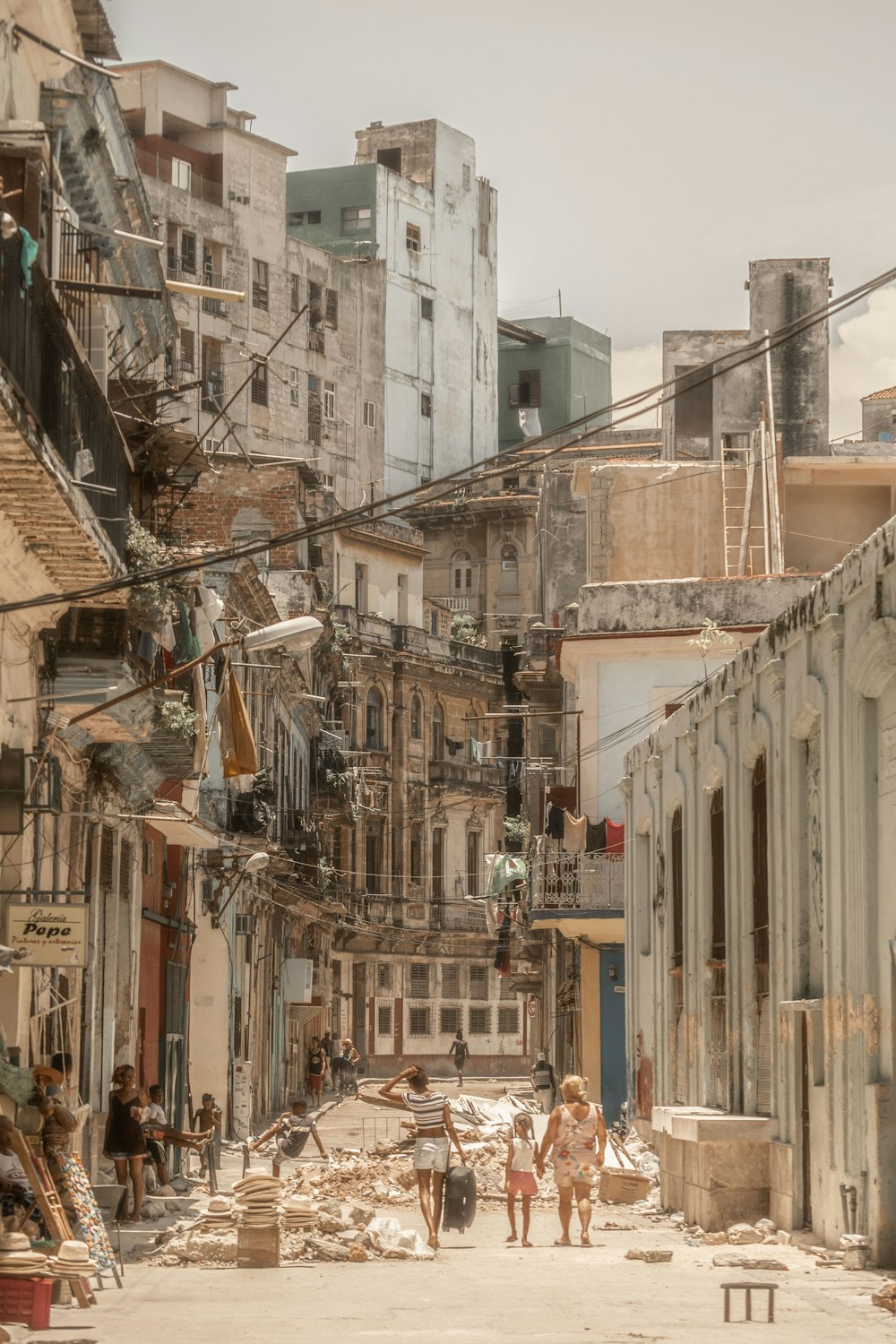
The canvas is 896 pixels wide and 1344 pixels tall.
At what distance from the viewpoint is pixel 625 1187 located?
843 inches

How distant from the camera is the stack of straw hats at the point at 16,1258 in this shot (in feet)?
37.2

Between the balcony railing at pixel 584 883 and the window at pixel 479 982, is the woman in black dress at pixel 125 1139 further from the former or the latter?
the window at pixel 479 982

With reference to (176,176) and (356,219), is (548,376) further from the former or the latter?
(176,176)

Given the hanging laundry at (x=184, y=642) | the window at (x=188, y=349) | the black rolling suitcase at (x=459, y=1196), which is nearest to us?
the black rolling suitcase at (x=459, y=1196)

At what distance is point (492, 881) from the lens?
4619cm

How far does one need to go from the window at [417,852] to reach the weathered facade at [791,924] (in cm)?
4470

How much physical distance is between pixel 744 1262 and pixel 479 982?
54.3 meters

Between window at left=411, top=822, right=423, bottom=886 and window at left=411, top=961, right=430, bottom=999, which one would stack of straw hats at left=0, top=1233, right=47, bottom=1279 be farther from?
window at left=411, top=822, right=423, bottom=886

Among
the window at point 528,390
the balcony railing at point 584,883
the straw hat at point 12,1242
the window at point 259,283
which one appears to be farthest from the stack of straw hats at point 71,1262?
the window at point 528,390

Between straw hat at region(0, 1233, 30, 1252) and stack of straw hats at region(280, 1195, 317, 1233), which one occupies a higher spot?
straw hat at region(0, 1233, 30, 1252)

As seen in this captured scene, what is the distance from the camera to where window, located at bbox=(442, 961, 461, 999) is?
68562mm

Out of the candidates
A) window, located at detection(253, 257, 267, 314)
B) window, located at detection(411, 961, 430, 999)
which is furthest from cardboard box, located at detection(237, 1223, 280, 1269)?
window, located at detection(411, 961, 430, 999)

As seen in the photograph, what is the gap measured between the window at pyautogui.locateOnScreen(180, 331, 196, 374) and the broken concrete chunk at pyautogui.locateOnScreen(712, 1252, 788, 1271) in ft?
158

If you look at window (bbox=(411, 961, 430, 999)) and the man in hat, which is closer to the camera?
the man in hat
